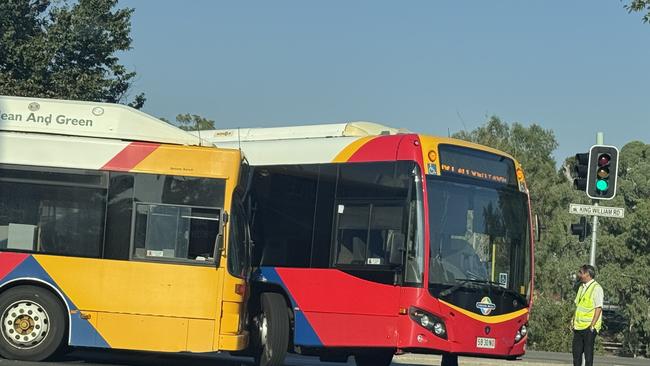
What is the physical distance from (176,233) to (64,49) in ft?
66.0

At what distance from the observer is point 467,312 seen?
42.1ft

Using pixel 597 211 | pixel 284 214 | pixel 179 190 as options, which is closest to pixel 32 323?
pixel 179 190

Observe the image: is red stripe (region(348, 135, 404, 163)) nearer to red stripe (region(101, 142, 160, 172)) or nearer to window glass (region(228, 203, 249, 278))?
window glass (region(228, 203, 249, 278))

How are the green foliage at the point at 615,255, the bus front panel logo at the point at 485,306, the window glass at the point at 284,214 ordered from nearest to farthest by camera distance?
1. the bus front panel logo at the point at 485,306
2. the window glass at the point at 284,214
3. the green foliage at the point at 615,255

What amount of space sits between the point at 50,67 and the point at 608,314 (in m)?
39.3

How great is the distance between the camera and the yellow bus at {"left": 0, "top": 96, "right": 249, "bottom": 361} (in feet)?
41.4

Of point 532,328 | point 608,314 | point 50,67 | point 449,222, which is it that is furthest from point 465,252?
point 608,314

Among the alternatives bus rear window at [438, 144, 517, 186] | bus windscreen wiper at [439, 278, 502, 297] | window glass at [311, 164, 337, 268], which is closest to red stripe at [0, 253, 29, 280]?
window glass at [311, 164, 337, 268]

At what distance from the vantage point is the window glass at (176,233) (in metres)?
12.7

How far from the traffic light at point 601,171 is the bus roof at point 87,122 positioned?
302 inches

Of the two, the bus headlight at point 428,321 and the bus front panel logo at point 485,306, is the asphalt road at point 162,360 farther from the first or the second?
the bus front panel logo at point 485,306

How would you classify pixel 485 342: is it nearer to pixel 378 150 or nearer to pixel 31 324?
pixel 378 150

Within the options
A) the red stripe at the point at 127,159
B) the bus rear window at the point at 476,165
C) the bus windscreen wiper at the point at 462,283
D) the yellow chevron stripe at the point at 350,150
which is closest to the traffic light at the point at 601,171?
the bus rear window at the point at 476,165

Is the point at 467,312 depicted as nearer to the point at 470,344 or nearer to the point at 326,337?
→ the point at 470,344
